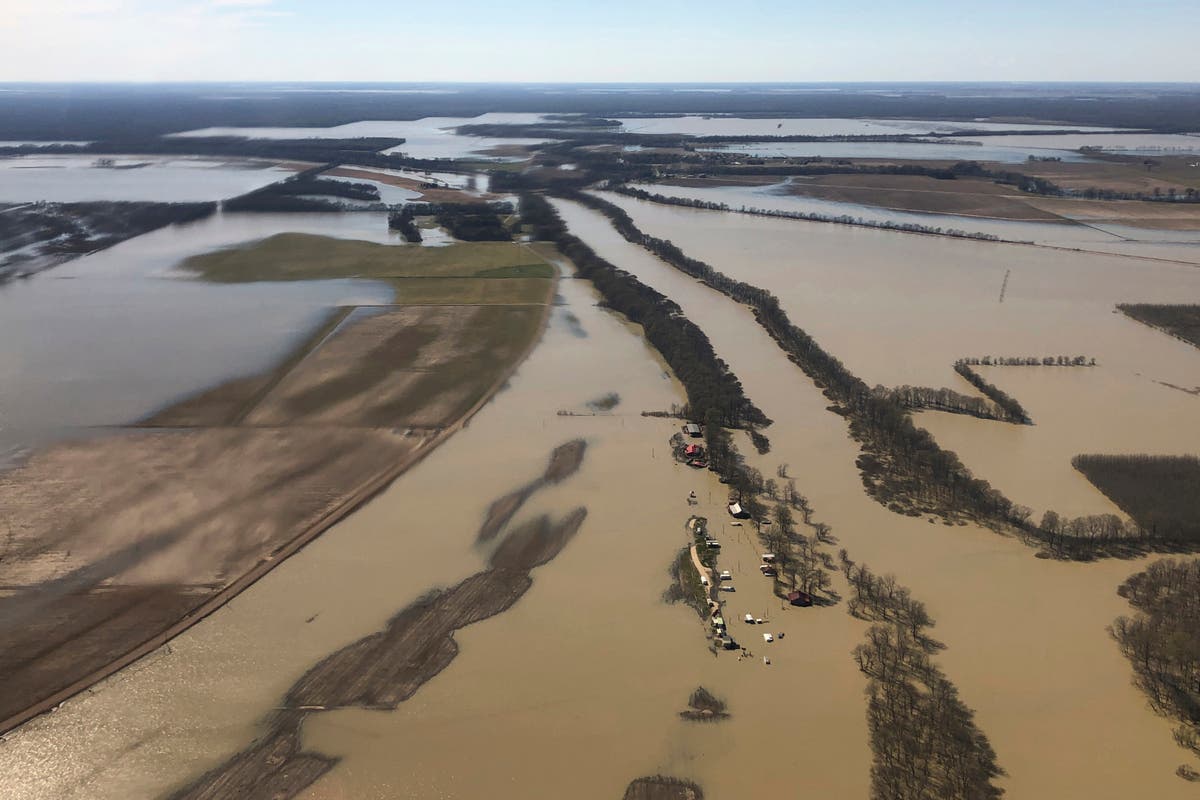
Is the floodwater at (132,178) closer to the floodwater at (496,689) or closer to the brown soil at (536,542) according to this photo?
the brown soil at (536,542)

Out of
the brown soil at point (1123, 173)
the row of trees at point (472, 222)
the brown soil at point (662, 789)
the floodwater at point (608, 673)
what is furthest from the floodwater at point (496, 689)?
the brown soil at point (1123, 173)

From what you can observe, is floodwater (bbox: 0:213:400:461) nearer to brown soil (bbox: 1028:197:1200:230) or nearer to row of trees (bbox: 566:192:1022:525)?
row of trees (bbox: 566:192:1022:525)

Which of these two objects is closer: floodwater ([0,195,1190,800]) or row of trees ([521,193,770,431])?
floodwater ([0,195,1190,800])

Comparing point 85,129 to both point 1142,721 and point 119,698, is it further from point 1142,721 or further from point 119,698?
point 1142,721

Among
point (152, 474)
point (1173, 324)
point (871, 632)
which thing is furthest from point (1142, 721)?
point (1173, 324)

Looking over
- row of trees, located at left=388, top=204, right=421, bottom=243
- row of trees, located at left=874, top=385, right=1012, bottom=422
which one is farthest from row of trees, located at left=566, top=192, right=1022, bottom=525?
row of trees, located at left=388, top=204, right=421, bottom=243

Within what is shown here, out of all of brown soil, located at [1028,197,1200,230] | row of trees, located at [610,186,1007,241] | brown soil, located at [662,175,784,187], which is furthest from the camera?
brown soil, located at [662,175,784,187]
